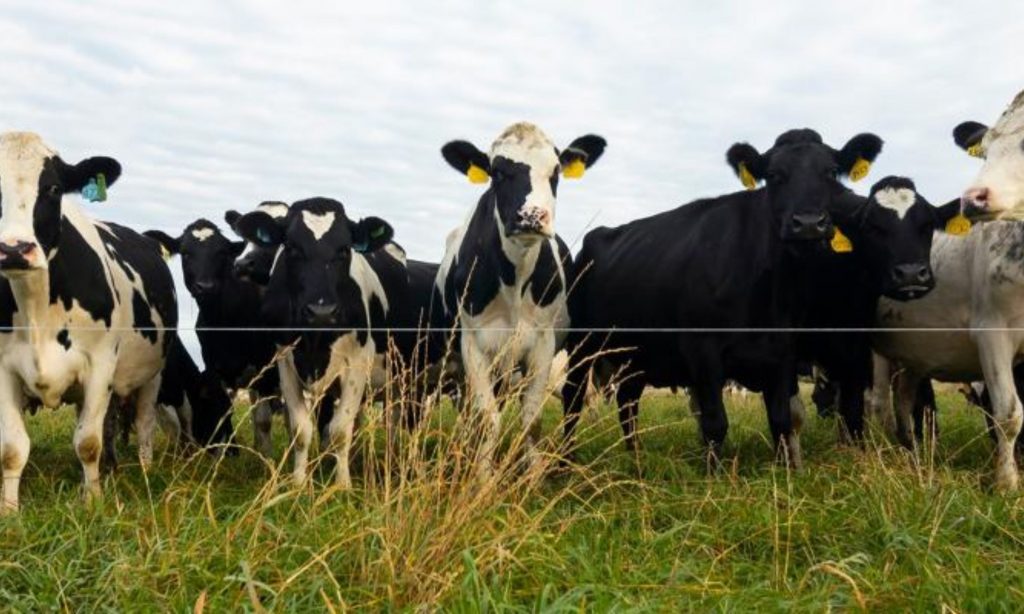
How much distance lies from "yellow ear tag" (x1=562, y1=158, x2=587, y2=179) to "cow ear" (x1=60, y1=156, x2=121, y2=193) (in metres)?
3.11

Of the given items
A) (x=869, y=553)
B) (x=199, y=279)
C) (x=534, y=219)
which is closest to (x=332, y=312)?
(x=534, y=219)

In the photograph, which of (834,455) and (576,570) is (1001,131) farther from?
(576,570)

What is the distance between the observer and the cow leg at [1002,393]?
6.16 m

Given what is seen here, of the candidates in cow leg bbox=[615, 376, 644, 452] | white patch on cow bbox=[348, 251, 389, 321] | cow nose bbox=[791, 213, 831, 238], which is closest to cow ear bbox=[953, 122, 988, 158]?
cow nose bbox=[791, 213, 831, 238]

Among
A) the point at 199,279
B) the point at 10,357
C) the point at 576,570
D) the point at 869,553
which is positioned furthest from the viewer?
the point at 199,279

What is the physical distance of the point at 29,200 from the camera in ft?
18.2

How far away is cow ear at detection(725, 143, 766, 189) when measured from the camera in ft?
23.4

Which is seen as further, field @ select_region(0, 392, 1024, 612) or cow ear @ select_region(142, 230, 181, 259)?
cow ear @ select_region(142, 230, 181, 259)

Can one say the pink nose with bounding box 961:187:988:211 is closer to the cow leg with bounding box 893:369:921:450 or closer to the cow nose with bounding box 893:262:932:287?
the cow nose with bounding box 893:262:932:287

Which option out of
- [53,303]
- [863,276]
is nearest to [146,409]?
[53,303]

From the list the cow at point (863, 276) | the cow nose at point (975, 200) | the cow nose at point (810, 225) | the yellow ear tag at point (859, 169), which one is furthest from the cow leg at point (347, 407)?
the cow nose at point (975, 200)

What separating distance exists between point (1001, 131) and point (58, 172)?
5.78 m

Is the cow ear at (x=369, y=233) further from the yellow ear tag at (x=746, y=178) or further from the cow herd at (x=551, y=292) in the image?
the yellow ear tag at (x=746, y=178)

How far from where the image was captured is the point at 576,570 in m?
3.79
